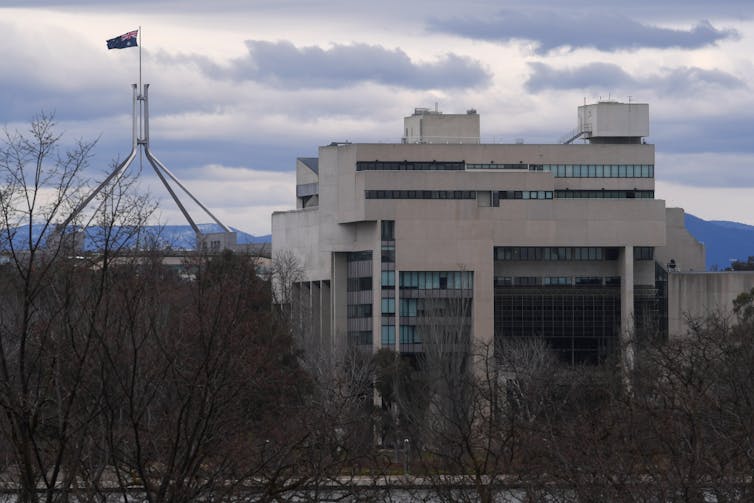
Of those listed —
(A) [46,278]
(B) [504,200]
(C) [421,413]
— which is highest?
(B) [504,200]

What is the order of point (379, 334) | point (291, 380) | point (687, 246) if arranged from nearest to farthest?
point (291, 380), point (379, 334), point (687, 246)

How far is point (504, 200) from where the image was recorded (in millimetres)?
101875

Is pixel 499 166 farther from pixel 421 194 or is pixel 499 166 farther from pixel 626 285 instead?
pixel 626 285

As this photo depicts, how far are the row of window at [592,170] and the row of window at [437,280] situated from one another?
8.81m

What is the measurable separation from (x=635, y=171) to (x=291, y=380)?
42.1 metres

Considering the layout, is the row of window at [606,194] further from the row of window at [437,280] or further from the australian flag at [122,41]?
the australian flag at [122,41]

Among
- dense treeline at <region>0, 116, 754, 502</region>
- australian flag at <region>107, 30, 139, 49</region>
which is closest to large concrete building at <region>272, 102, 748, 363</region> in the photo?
australian flag at <region>107, 30, 139, 49</region>

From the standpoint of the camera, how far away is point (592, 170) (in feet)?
342

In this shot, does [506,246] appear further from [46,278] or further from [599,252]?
[46,278]

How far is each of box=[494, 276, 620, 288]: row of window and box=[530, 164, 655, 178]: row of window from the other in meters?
6.54

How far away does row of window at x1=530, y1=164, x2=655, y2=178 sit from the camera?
104 meters

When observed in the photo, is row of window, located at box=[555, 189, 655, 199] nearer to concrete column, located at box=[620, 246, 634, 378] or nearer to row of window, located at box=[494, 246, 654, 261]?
row of window, located at box=[494, 246, 654, 261]

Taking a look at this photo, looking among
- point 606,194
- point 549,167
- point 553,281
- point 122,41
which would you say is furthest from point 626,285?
point 122,41

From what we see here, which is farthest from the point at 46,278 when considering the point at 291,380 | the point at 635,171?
the point at 635,171
